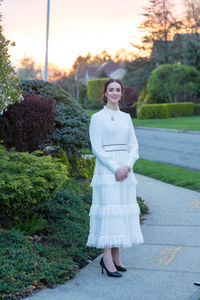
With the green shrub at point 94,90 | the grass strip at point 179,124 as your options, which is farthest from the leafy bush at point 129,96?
the grass strip at point 179,124

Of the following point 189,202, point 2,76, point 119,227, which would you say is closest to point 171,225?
point 189,202

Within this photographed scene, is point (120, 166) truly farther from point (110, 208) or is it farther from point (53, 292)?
point (53, 292)

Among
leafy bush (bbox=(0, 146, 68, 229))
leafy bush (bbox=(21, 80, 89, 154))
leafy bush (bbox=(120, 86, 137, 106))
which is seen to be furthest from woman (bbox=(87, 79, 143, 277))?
leafy bush (bbox=(120, 86, 137, 106))

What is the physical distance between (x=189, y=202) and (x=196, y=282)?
12.8ft

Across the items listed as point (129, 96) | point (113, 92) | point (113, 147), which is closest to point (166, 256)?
point (113, 147)

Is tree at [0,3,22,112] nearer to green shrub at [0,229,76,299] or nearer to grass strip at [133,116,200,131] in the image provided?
green shrub at [0,229,76,299]

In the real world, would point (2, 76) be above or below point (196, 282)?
above

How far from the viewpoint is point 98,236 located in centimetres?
424

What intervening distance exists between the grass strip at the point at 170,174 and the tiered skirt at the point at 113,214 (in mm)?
4966

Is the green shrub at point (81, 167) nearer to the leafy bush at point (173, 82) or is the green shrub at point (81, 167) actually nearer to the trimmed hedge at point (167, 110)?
the trimmed hedge at point (167, 110)

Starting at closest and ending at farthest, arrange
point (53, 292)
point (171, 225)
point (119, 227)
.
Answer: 1. point (53, 292)
2. point (119, 227)
3. point (171, 225)

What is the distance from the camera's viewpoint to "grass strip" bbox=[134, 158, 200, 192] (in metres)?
9.62

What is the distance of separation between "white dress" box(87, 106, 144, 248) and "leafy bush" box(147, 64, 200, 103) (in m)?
41.1

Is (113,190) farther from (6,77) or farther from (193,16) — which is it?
(193,16)
